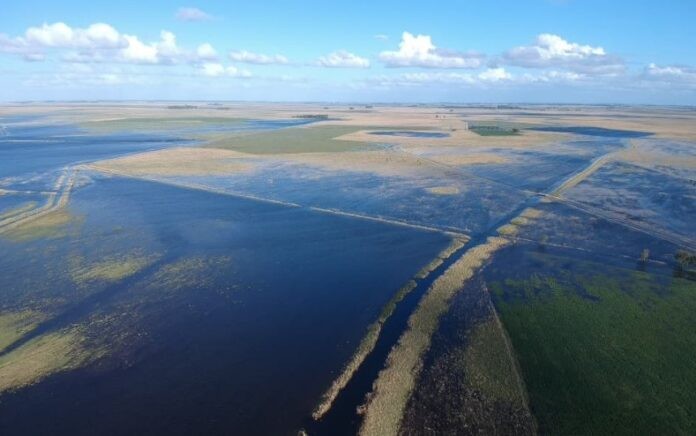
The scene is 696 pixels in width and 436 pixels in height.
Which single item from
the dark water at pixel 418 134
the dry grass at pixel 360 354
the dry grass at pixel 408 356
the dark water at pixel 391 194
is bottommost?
the dark water at pixel 418 134

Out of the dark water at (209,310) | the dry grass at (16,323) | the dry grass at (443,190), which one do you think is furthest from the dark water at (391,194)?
the dry grass at (16,323)

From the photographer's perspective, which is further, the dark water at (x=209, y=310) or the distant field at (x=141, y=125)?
the distant field at (x=141, y=125)

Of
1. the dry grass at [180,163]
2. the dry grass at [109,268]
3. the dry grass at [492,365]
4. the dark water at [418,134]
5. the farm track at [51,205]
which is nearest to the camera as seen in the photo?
the dry grass at [492,365]

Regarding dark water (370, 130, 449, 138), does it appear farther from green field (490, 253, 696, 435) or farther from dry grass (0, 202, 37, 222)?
green field (490, 253, 696, 435)

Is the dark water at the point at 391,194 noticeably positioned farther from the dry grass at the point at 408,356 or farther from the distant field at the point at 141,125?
the distant field at the point at 141,125

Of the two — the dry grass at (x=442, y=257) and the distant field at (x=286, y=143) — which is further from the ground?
the dry grass at (x=442, y=257)

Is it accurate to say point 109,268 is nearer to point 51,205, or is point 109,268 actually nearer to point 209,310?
point 209,310

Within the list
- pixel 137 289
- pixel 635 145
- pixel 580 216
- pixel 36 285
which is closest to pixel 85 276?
pixel 36 285

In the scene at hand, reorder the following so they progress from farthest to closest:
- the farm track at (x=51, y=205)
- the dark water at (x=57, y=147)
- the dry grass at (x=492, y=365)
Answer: the dark water at (x=57, y=147) < the farm track at (x=51, y=205) < the dry grass at (x=492, y=365)
